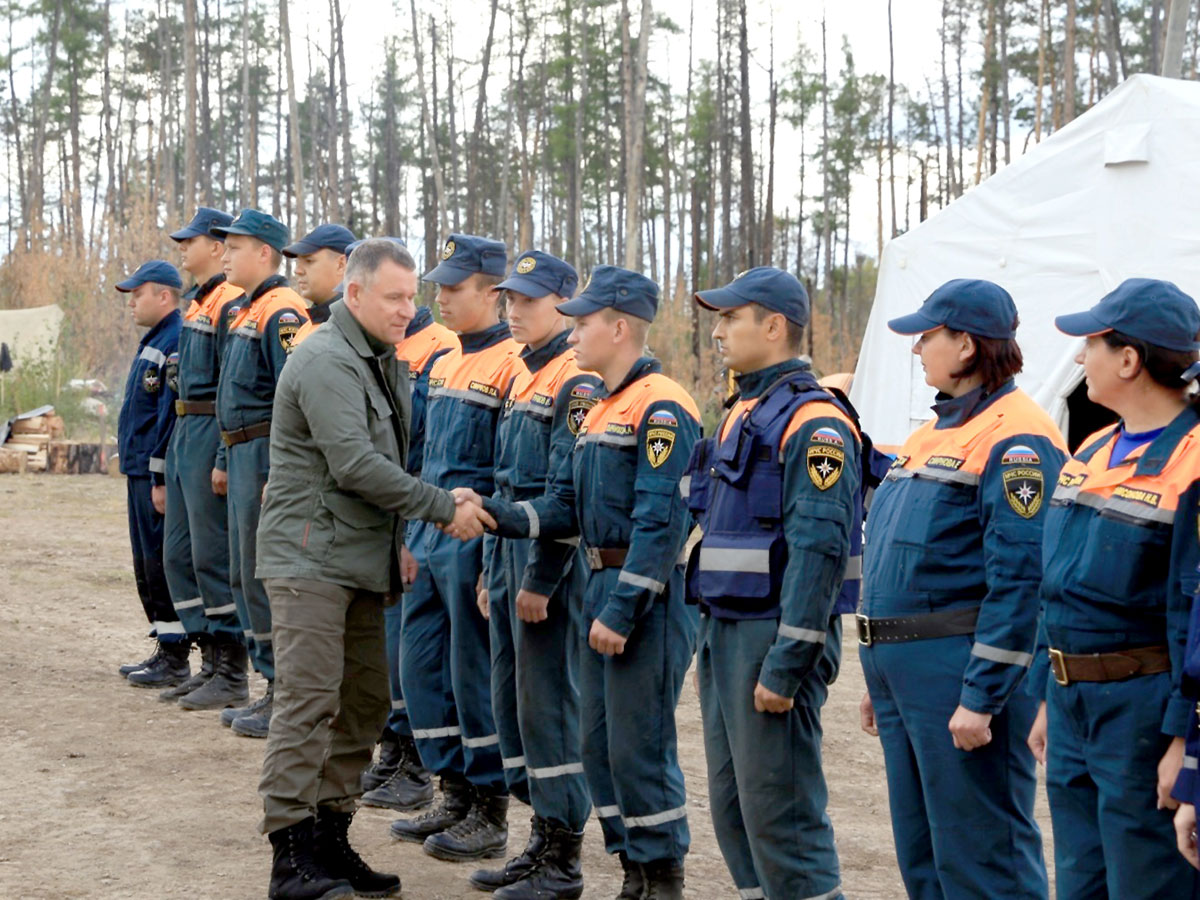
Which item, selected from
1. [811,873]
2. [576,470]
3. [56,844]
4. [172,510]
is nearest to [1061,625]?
[811,873]

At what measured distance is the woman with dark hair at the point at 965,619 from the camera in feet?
10.8

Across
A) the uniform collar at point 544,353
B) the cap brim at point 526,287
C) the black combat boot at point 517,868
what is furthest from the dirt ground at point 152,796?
the cap brim at point 526,287

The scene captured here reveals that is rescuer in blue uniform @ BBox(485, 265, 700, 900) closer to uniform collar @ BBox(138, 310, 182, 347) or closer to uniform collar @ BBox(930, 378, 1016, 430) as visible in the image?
uniform collar @ BBox(930, 378, 1016, 430)

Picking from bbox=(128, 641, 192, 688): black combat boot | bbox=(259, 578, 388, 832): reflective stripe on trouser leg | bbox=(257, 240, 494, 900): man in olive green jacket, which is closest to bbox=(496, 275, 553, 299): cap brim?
bbox=(257, 240, 494, 900): man in olive green jacket

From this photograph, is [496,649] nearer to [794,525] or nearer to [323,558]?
[323,558]

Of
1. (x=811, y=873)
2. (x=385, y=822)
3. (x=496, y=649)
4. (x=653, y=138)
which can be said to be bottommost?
(x=385, y=822)

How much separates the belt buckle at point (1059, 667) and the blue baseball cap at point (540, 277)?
237 cm

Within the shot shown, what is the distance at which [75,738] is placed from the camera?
6.39 m

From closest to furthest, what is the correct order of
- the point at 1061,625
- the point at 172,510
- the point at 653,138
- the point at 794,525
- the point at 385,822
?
the point at 1061,625, the point at 794,525, the point at 385,822, the point at 172,510, the point at 653,138

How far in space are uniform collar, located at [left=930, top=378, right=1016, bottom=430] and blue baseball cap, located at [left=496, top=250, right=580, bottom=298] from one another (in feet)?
5.64

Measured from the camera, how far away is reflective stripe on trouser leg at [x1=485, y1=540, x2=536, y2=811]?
481 centimetres

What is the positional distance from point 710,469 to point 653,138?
132ft

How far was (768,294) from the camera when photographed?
381 cm

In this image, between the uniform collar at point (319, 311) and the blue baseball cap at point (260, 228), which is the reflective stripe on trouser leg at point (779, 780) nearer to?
the uniform collar at point (319, 311)
